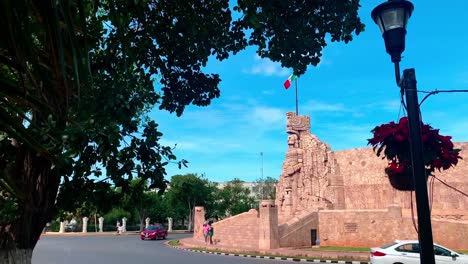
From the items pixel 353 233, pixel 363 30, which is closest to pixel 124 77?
pixel 363 30

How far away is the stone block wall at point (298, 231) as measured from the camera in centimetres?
2408

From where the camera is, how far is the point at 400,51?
14.1 feet

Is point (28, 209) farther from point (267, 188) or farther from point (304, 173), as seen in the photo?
point (267, 188)

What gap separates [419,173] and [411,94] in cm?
83

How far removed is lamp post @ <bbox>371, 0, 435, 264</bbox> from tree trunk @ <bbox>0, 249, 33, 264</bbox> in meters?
4.55

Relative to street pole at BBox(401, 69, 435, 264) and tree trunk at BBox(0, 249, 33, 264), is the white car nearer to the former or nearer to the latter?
street pole at BBox(401, 69, 435, 264)

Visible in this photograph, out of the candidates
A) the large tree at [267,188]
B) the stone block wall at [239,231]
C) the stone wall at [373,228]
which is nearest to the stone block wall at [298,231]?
the stone wall at [373,228]

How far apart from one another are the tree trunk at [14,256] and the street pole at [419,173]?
4.55 meters

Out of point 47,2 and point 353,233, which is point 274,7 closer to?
point 47,2

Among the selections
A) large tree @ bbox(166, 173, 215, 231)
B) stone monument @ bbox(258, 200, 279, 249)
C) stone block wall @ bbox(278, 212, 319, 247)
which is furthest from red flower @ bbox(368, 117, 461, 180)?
large tree @ bbox(166, 173, 215, 231)

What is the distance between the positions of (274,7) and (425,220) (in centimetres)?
321

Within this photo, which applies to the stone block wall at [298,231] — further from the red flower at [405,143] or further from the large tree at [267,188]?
the large tree at [267,188]

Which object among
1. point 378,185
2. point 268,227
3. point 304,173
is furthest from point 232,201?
point 268,227

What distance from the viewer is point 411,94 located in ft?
13.3
